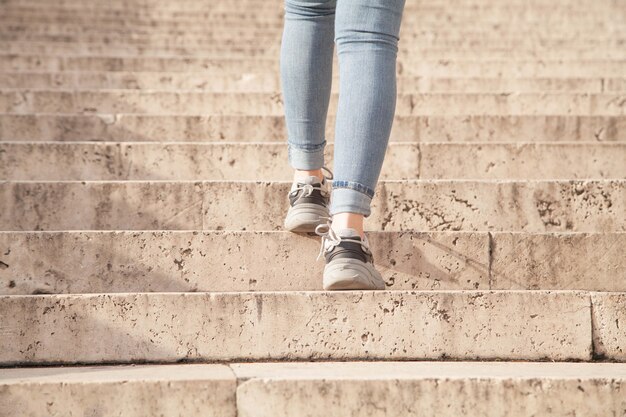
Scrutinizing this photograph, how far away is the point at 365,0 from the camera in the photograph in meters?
2.81

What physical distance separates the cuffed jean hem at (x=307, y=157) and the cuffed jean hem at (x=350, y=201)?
34 cm

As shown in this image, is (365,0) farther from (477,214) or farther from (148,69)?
(148,69)

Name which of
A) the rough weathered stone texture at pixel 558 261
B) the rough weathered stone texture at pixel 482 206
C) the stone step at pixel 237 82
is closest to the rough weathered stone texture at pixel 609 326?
the rough weathered stone texture at pixel 558 261

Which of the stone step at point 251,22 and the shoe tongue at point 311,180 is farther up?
the stone step at point 251,22

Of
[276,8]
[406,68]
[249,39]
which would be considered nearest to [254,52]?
[249,39]

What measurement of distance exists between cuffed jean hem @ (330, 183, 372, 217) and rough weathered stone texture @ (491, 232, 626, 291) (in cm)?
62

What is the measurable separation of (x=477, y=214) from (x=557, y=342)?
0.95 metres

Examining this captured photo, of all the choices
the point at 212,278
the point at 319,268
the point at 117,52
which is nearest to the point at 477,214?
the point at 319,268

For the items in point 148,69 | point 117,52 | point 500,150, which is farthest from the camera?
point 117,52

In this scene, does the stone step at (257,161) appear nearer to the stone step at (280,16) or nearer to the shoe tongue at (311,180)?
the shoe tongue at (311,180)

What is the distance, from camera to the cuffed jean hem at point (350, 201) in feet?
9.50

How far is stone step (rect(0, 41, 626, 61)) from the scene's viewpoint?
786cm

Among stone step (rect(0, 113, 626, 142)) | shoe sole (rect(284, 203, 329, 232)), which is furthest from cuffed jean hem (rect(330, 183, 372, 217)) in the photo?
stone step (rect(0, 113, 626, 142))

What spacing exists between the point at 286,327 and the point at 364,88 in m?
0.68
